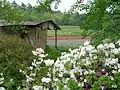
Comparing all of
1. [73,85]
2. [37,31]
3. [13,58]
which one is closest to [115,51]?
[73,85]

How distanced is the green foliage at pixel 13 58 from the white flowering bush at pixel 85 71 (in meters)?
2.50

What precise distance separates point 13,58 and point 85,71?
157 inches

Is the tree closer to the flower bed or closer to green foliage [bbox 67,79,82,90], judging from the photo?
the flower bed

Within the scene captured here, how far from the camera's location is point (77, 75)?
166 inches

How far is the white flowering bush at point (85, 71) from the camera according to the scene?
399cm

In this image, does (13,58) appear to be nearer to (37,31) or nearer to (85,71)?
(85,71)

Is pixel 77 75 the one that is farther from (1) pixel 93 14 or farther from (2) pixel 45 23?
(2) pixel 45 23

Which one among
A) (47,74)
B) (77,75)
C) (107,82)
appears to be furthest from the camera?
(47,74)

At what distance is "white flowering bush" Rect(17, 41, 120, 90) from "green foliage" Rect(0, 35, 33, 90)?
8.20 feet

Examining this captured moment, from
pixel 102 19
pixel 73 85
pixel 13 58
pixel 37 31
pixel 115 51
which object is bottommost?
pixel 37 31

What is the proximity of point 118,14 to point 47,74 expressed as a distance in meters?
1.65

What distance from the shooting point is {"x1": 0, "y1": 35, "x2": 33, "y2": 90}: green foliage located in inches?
297

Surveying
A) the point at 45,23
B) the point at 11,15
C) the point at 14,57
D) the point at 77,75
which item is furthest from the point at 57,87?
the point at 45,23

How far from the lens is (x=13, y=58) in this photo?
26.3 ft
